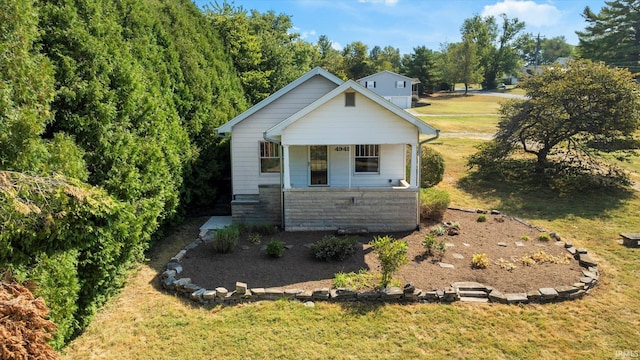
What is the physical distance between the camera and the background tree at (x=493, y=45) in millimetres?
76562

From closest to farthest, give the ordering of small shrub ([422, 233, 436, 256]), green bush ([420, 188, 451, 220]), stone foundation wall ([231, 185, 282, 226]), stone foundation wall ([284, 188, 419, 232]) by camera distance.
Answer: small shrub ([422, 233, 436, 256])
stone foundation wall ([284, 188, 419, 232])
green bush ([420, 188, 451, 220])
stone foundation wall ([231, 185, 282, 226])

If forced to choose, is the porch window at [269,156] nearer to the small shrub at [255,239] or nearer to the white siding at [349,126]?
the white siding at [349,126]

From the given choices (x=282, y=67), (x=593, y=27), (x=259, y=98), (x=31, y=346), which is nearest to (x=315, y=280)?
(x=31, y=346)

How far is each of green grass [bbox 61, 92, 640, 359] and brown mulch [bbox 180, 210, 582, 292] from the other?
2.66 feet

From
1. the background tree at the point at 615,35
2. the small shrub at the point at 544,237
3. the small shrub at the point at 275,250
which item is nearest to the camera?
the small shrub at the point at 275,250

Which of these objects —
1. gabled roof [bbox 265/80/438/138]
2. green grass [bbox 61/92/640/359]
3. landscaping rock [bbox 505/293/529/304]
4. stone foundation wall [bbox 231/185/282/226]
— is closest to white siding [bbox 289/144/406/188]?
stone foundation wall [bbox 231/185/282/226]

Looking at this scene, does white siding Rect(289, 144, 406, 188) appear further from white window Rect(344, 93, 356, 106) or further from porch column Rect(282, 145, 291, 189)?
white window Rect(344, 93, 356, 106)

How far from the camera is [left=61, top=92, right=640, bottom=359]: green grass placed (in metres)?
7.05

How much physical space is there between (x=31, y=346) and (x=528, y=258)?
434 inches

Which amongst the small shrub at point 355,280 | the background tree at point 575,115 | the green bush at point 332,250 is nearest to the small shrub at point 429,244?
the green bush at point 332,250

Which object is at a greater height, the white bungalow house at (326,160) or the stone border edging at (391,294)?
the white bungalow house at (326,160)

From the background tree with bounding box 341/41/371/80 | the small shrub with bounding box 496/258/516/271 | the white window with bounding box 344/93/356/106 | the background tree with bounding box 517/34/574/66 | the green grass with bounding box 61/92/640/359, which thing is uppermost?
the background tree with bounding box 517/34/574/66

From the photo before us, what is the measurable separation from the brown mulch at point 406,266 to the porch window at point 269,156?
332cm

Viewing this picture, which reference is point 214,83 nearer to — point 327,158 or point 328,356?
point 327,158
